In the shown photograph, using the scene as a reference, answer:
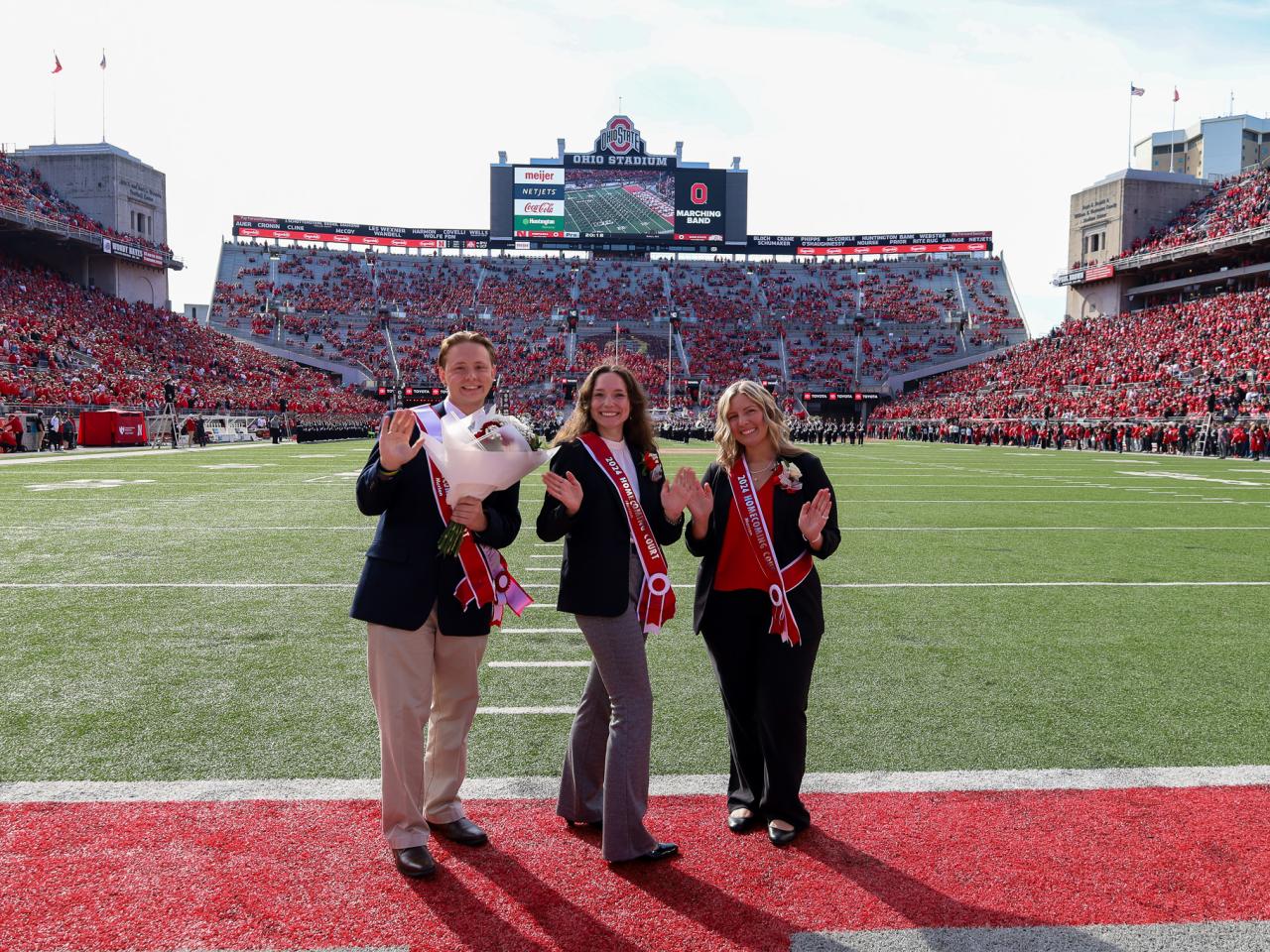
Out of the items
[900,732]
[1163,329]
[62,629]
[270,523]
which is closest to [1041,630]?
[900,732]

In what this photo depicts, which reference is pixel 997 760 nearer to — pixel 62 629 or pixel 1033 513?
pixel 62 629

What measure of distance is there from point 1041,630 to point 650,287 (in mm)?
72728

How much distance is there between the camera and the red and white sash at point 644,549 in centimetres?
345

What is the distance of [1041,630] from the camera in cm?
686

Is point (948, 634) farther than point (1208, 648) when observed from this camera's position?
Yes

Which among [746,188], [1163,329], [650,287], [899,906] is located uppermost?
[746,188]

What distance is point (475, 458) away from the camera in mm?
3232

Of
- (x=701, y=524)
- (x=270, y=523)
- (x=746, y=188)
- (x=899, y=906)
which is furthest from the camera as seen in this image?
(x=746, y=188)

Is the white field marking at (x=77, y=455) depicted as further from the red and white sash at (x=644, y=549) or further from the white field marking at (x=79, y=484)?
the red and white sash at (x=644, y=549)

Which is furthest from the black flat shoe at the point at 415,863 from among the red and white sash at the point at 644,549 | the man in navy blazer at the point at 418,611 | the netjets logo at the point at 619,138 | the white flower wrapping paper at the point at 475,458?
the netjets logo at the point at 619,138

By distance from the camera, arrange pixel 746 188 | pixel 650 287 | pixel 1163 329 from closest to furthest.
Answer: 1. pixel 1163 329
2. pixel 746 188
3. pixel 650 287

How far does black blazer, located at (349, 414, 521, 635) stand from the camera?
11.0 feet

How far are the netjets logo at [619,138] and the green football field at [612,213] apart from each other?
3022mm

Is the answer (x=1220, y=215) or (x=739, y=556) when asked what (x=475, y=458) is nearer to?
(x=739, y=556)
